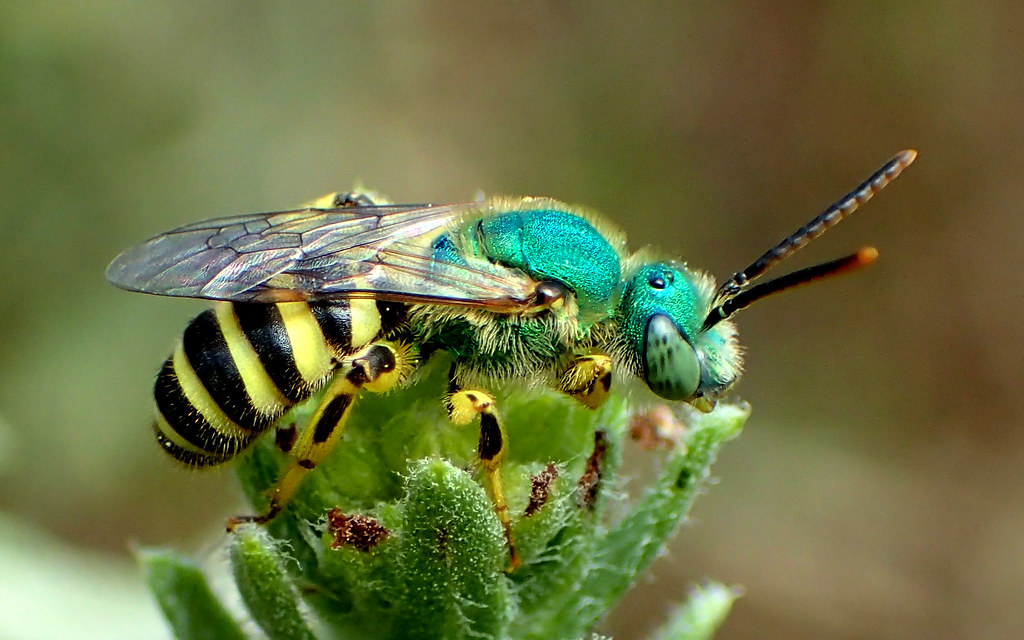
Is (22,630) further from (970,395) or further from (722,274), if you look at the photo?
(970,395)

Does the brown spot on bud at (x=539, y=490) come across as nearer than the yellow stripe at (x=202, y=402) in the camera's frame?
Yes

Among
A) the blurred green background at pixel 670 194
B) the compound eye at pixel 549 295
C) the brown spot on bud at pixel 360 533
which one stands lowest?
the brown spot on bud at pixel 360 533

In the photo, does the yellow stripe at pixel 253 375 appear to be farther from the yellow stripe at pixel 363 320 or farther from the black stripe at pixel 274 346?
the yellow stripe at pixel 363 320

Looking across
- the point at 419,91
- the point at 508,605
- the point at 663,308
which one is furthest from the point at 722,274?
the point at 508,605

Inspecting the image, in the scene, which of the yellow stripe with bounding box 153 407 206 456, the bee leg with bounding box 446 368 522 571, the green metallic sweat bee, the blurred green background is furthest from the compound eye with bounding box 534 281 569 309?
the blurred green background

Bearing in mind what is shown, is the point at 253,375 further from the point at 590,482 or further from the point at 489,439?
the point at 590,482

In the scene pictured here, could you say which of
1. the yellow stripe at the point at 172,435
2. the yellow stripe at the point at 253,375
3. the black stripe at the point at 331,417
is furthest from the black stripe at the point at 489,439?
the yellow stripe at the point at 172,435
